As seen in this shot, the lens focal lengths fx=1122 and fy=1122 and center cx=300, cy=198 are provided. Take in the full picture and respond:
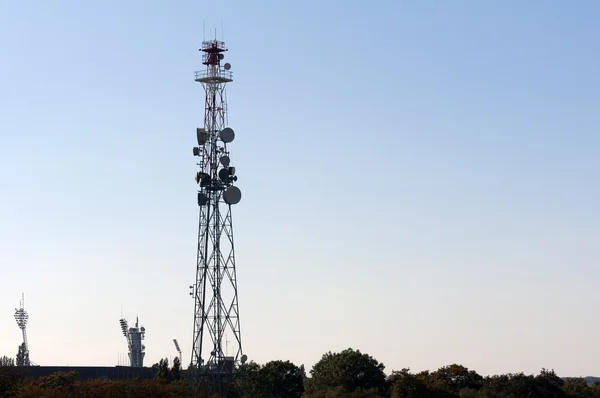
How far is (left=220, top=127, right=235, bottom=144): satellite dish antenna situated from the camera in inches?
3889

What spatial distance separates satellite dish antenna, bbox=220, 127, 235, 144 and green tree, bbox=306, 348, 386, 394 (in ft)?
138

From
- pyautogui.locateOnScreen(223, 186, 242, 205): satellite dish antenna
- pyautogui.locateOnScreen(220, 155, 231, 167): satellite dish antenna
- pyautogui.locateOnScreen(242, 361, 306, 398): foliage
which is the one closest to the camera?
pyautogui.locateOnScreen(223, 186, 242, 205): satellite dish antenna

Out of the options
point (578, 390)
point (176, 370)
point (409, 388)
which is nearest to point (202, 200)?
point (409, 388)

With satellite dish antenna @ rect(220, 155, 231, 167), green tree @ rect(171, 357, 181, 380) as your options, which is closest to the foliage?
green tree @ rect(171, 357, 181, 380)

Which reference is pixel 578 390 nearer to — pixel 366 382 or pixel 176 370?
pixel 366 382

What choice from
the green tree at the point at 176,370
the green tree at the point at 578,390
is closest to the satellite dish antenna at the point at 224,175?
the green tree at the point at 176,370

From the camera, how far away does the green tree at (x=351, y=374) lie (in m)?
132

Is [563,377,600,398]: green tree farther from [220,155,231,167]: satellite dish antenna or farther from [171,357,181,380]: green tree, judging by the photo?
[220,155,231,167]: satellite dish antenna

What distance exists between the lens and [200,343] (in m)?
96.6

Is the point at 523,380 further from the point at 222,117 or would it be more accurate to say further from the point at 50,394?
the point at 50,394

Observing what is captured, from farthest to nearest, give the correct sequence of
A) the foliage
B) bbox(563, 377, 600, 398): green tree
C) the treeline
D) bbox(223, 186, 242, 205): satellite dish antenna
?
the foliage, bbox(563, 377, 600, 398): green tree, the treeline, bbox(223, 186, 242, 205): satellite dish antenna

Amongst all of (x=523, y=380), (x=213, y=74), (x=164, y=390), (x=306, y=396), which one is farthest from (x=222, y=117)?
(x=523, y=380)

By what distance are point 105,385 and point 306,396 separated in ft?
132

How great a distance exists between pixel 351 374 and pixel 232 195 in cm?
4280
